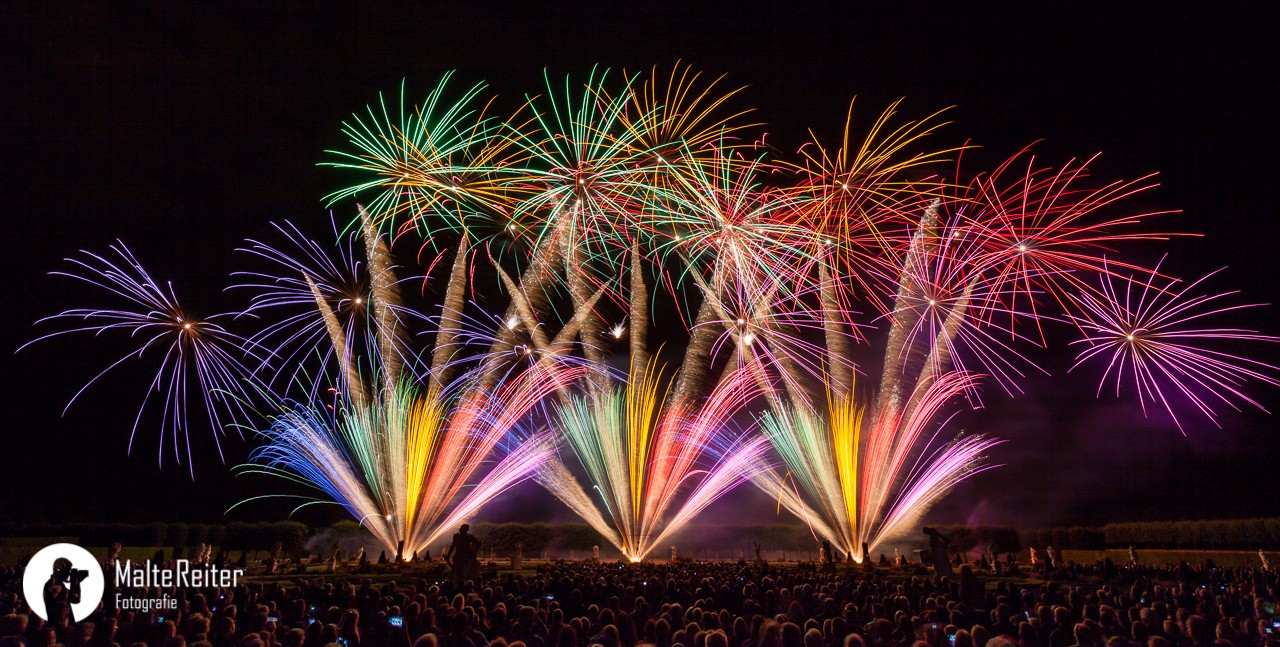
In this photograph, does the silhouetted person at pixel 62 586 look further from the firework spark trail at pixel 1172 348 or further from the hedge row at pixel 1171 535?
the hedge row at pixel 1171 535

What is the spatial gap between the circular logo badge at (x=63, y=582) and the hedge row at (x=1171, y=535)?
4193cm

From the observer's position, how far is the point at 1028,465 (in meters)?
43.6

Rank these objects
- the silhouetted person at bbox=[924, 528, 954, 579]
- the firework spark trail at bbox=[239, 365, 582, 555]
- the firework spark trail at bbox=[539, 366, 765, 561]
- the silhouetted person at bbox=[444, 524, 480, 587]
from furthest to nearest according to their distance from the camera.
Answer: the firework spark trail at bbox=[539, 366, 765, 561], the firework spark trail at bbox=[239, 365, 582, 555], the silhouetted person at bbox=[924, 528, 954, 579], the silhouetted person at bbox=[444, 524, 480, 587]

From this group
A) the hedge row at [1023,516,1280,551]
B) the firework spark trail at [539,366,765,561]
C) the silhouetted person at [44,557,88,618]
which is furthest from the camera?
the hedge row at [1023,516,1280,551]

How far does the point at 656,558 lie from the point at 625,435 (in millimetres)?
11756

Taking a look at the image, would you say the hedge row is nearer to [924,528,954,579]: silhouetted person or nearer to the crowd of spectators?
the crowd of spectators

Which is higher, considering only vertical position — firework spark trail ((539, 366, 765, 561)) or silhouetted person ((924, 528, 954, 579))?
firework spark trail ((539, 366, 765, 561))

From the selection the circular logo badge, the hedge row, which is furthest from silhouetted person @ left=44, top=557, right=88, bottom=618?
the hedge row

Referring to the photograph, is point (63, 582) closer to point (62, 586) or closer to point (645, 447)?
point (62, 586)

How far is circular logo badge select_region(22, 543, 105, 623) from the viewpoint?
12.6m

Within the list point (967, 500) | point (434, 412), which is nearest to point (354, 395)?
point (434, 412)

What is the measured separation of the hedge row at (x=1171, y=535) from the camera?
31.9 meters

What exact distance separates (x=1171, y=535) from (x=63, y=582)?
145 feet

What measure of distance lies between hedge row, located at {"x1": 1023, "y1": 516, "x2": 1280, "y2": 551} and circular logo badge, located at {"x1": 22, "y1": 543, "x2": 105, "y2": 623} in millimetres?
41931
